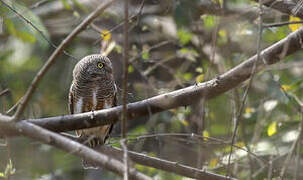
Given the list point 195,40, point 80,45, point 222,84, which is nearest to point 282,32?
point 195,40

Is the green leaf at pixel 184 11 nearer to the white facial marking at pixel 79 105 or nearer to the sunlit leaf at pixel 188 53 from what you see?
the sunlit leaf at pixel 188 53

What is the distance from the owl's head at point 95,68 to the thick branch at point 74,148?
238 centimetres

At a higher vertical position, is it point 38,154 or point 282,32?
point 282,32

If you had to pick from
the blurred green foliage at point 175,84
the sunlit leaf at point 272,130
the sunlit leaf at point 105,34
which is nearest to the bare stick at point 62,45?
the sunlit leaf at point 105,34

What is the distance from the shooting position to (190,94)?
3.60m

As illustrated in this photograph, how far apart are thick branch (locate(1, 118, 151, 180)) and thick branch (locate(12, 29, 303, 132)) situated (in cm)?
78

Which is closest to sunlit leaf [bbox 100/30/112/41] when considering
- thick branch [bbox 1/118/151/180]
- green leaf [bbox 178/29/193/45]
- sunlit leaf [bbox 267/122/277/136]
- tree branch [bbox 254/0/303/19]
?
green leaf [bbox 178/29/193/45]

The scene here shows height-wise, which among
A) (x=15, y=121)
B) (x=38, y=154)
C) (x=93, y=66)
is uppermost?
(x=93, y=66)

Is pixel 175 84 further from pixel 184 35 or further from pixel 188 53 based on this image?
pixel 184 35

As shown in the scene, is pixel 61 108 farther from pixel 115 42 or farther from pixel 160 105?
pixel 160 105

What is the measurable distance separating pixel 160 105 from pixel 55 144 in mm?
1051

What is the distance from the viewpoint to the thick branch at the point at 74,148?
97.7 inches

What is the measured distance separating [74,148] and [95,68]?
277cm

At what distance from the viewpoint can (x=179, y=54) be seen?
251 inches
